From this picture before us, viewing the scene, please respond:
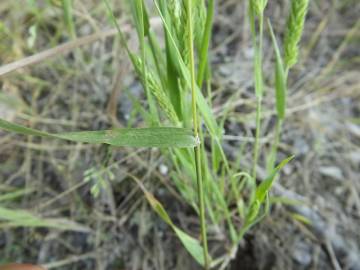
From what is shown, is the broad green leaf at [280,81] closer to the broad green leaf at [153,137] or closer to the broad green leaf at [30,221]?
the broad green leaf at [153,137]

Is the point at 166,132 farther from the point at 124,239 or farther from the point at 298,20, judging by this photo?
the point at 124,239

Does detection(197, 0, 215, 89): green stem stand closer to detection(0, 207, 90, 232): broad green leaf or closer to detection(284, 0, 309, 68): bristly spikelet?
detection(284, 0, 309, 68): bristly spikelet

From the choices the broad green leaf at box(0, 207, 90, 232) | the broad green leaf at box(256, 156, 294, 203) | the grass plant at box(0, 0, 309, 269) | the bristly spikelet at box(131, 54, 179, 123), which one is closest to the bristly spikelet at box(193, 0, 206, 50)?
the grass plant at box(0, 0, 309, 269)

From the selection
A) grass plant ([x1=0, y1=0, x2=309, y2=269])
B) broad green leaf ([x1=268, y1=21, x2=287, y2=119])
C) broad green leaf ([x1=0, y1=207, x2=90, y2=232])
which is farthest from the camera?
broad green leaf ([x1=0, y1=207, x2=90, y2=232])

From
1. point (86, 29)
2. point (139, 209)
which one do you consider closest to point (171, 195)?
point (139, 209)

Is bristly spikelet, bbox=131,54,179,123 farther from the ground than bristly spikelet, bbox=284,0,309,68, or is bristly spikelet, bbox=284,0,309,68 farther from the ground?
bristly spikelet, bbox=284,0,309,68

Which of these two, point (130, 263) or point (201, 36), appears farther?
point (130, 263)

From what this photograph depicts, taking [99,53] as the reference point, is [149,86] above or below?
below
